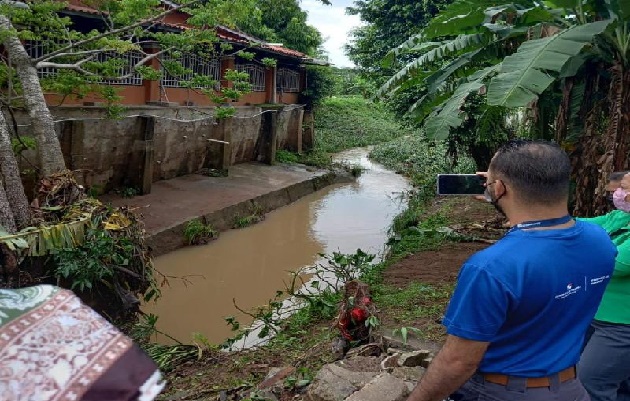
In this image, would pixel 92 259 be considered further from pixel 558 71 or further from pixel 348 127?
pixel 348 127

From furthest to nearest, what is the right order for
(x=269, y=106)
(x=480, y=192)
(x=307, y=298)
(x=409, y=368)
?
(x=269, y=106), (x=307, y=298), (x=409, y=368), (x=480, y=192)

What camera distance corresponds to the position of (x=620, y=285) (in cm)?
244

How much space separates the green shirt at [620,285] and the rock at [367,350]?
6.57ft

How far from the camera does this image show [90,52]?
7.10 metres

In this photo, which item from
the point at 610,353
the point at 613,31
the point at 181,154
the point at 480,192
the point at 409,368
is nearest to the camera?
the point at 610,353

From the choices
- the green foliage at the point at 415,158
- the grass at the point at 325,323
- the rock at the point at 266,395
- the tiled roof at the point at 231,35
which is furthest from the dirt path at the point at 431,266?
the green foliage at the point at 415,158

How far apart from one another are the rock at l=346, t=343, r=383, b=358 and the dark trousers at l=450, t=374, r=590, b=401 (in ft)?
7.68

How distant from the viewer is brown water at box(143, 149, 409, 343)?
7340mm

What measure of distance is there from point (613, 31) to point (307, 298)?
379 cm

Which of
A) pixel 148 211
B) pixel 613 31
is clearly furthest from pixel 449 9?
pixel 148 211

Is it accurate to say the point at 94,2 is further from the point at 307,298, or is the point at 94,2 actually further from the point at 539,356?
the point at 539,356

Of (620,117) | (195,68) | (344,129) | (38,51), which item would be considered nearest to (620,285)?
(620,117)

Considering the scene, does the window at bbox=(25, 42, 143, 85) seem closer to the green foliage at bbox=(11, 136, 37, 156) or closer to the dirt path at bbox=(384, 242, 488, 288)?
the green foliage at bbox=(11, 136, 37, 156)

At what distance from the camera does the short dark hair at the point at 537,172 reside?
181 cm
